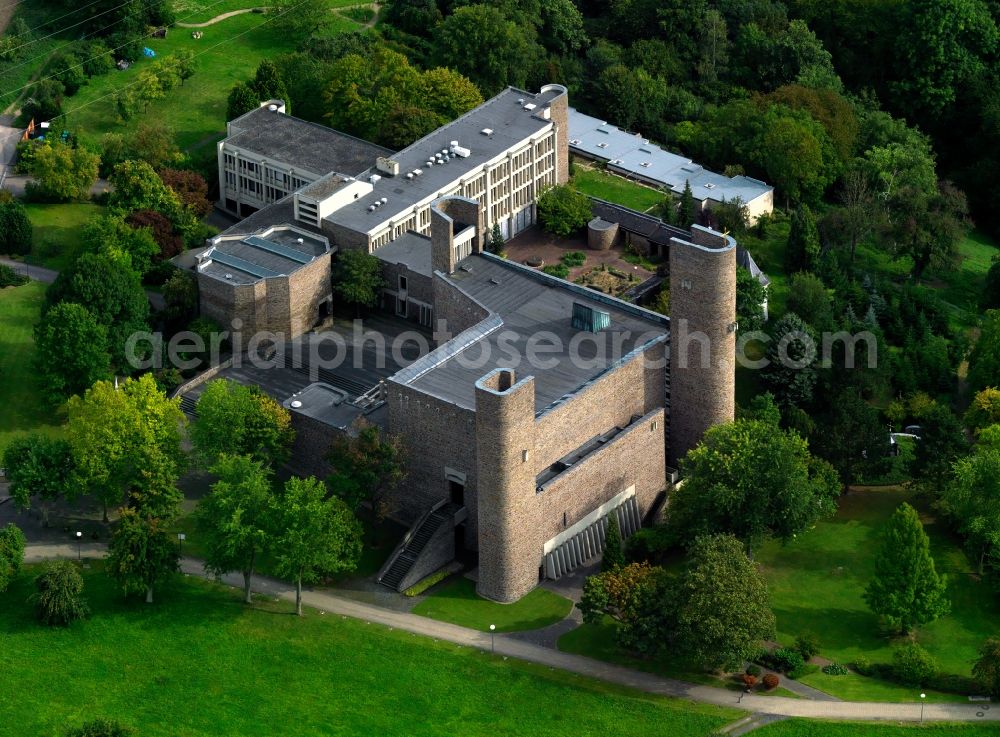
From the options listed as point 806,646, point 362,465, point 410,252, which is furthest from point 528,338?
point 806,646

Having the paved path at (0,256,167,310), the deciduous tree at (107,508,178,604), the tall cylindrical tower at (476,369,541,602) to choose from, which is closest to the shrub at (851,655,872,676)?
the tall cylindrical tower at (476,369,541,602)

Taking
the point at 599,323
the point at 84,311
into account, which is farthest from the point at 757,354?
the point at 84,311

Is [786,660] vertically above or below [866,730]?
above

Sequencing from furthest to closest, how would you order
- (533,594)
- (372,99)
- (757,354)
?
(372,99) → (757,354) → (533,594)

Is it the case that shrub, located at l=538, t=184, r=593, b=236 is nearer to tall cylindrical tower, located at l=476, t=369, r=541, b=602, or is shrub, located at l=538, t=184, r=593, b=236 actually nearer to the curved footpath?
tall cylindrical tower, located at l=476, t=369, r=541, b=602

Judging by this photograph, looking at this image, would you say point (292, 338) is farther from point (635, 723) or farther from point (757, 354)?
point (635, 723)

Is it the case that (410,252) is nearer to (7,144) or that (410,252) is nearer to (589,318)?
(589,318)
